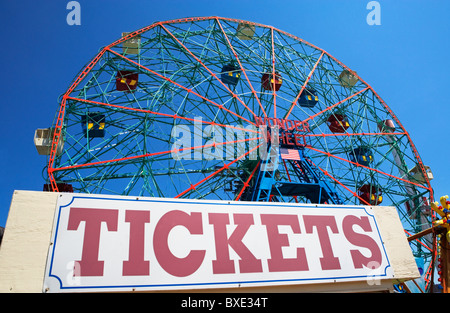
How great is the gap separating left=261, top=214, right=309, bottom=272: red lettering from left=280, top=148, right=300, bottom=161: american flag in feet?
41.6

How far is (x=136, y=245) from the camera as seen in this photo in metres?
4.22

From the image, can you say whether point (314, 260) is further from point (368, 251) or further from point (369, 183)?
point (369, 183)

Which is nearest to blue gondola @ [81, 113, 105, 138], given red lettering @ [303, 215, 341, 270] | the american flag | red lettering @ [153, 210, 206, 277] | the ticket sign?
the american flag

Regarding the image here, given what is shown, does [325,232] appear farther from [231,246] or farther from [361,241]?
[231,246]

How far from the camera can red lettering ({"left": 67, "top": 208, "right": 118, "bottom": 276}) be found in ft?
12.9

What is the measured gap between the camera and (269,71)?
2138cm

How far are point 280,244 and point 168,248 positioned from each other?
167 cm

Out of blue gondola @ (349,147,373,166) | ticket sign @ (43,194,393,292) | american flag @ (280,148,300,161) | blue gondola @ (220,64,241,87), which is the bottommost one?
ticket sign @ (43,194,393,292)

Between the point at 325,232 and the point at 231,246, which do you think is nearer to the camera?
the point at 231,246

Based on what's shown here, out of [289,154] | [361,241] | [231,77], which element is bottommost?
[361,241]

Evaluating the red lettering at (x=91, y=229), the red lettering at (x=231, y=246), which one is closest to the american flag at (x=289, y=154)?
the red lettering at (x=231, y=246)

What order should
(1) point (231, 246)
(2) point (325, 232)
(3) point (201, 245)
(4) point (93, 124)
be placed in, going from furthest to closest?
1. (4) point (93, 124)
2. (2) point (325, 232)
3. (1) point (231, 246)
4. (3) point (201, 245)

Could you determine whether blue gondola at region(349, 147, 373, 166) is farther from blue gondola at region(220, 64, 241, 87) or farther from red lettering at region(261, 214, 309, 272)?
red lettering at region(261, 214, 309, 272)

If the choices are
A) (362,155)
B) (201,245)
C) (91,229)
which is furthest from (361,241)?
(362,155)
